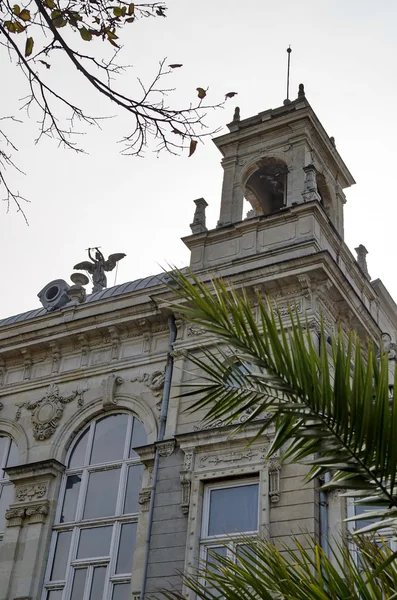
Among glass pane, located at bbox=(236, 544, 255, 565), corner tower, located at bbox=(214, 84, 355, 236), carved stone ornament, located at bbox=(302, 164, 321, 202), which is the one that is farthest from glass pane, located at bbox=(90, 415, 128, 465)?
carved stone ornament, located at bbox=(302, 164, 321, 202)

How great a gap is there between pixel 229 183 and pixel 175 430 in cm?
678

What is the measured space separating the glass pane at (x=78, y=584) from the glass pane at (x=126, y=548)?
74 cm

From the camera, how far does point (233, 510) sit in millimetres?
13711

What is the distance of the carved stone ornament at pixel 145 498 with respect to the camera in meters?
14.5

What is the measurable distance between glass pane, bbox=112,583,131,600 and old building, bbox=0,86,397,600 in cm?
2

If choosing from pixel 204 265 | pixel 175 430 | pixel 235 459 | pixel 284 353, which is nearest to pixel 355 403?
pixel 284 353

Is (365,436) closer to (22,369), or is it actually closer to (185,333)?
(185,333)

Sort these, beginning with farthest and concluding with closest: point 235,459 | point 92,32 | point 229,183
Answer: point 229,183, point 235,459, point 92,32

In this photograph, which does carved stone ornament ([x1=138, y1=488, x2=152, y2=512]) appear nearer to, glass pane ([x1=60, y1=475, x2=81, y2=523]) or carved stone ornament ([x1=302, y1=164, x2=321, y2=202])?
glass pane ([x1=60, y1=475, x2=81, y2=523])

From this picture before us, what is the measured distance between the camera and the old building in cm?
1366

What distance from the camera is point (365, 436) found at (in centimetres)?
460

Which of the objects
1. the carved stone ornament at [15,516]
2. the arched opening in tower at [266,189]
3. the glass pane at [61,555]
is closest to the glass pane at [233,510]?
the glass pane at [61,555]

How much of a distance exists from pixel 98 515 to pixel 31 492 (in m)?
1.52

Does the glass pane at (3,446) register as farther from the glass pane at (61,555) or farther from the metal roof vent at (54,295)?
the metal roof vent at (54,295)
